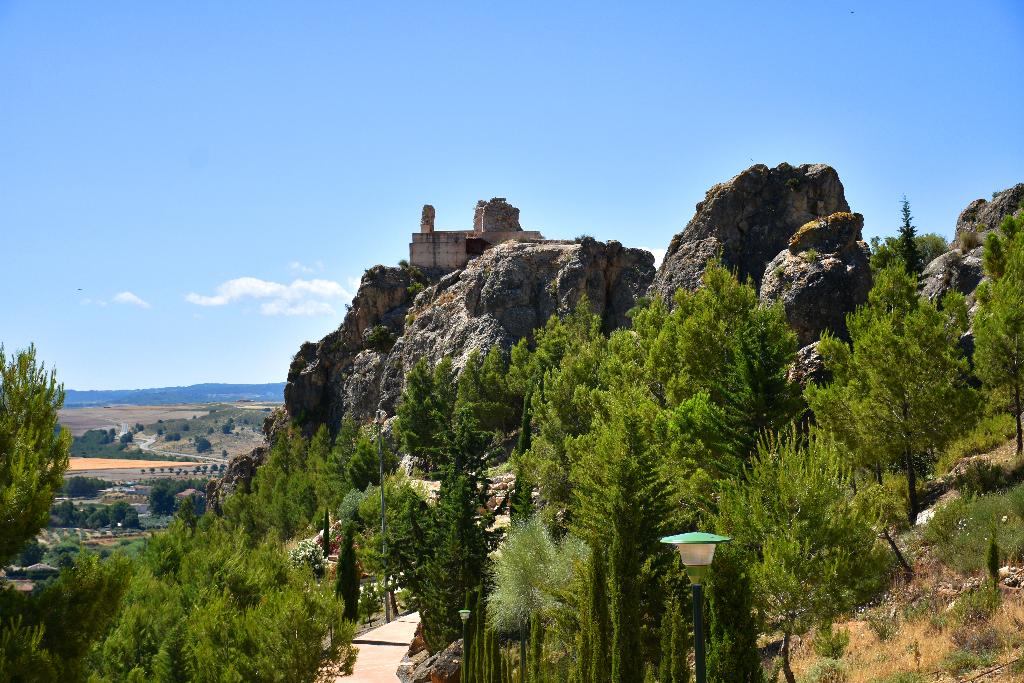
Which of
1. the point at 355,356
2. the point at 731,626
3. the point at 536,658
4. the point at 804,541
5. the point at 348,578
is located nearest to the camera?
the point at 731,626

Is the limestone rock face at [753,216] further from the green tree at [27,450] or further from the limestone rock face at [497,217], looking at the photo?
the green tree at [27,450]

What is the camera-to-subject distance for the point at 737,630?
16938 millimetres

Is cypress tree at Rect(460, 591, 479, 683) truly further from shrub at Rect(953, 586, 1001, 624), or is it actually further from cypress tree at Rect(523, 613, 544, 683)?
shrub at Rect(953, 586, 1001, 624)

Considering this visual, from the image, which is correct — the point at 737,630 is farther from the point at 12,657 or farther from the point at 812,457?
the point at 12,657

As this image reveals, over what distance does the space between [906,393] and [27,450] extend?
72.1ft

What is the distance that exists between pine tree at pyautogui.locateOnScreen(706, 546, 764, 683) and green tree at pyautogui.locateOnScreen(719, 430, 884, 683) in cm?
101

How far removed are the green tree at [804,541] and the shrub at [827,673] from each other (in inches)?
15.8

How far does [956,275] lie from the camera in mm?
39281

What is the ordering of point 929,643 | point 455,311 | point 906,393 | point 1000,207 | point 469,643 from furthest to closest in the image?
point 455,311 → point 1000,207 → point 469,643 → point 906,393 → point 929,643

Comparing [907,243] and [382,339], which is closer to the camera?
[907,243]

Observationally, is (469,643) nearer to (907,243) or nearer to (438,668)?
(438,668)

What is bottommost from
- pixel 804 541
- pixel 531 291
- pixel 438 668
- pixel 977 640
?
pixel 438 668

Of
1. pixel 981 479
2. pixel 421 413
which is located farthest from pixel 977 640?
pixel 421 413

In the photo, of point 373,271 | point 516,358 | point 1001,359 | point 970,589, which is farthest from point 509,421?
point 970,589
